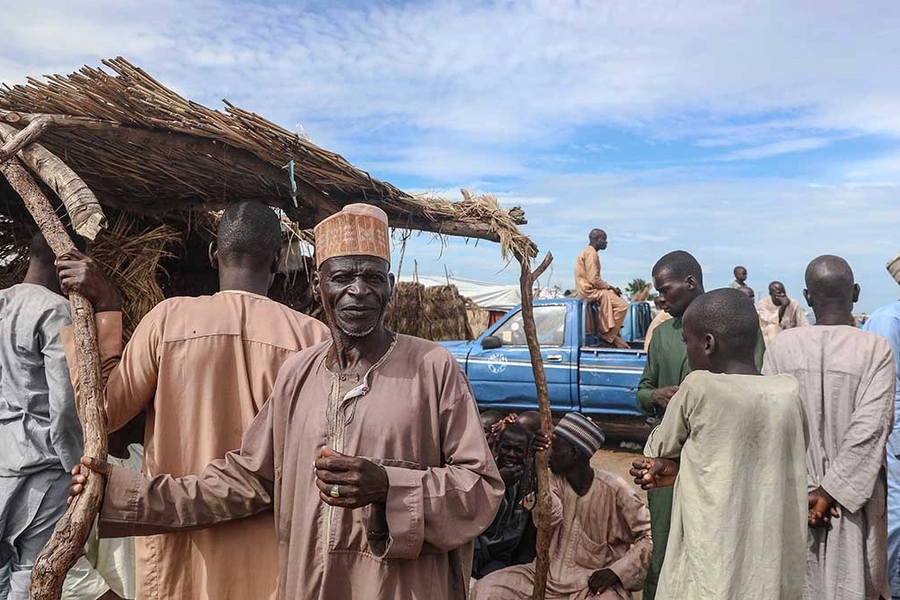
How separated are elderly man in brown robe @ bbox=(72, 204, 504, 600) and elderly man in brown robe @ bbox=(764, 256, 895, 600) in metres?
2.02

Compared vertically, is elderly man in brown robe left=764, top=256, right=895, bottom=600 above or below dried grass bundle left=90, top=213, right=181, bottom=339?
below

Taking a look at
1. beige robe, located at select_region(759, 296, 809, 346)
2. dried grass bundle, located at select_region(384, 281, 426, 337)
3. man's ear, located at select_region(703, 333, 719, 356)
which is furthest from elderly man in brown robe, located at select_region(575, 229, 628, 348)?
man's ear, located at select_region(703, 333, 719, 356)

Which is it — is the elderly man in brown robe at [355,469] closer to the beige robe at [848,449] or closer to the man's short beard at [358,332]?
the man's short beard at [358,332]

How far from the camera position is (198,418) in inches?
92.0

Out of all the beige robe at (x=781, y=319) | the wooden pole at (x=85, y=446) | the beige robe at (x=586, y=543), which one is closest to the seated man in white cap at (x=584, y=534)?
the beige robe at (x=586, y=543)

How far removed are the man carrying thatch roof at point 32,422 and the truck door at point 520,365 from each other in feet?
20.8

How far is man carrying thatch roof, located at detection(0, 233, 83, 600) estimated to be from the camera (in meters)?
2.93

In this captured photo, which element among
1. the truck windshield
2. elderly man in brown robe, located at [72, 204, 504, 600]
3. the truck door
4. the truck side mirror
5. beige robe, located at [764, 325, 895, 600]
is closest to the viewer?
elderly man in brown robe, located at [72, 204, 504, 600]

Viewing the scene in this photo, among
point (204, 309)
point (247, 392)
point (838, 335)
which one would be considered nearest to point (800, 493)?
point (838, 335)

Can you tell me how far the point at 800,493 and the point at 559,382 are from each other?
6.38 m

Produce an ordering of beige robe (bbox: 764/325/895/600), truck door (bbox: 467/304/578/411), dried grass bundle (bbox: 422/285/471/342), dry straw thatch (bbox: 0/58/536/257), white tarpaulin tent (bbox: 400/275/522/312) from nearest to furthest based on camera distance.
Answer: dry straw thatch (bbox: 0/58/536/257), beige robe (bbox: 764/325/895/600), truck door (bbox: 467/304/578/411), dried grass bundle (bbox: 422/285/471/342), white tarpaulin tent (bbox: 400/275/522/312)

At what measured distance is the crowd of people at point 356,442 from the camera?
6.41 feet

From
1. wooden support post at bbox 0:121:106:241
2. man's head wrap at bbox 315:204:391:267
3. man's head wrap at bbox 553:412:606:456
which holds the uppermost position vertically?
wooden support post at bbox 0:121:106:241

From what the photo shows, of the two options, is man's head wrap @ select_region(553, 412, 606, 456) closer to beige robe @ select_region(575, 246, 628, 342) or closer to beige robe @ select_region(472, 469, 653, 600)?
beige robe @ select_region(472, 469, 653, 600)
